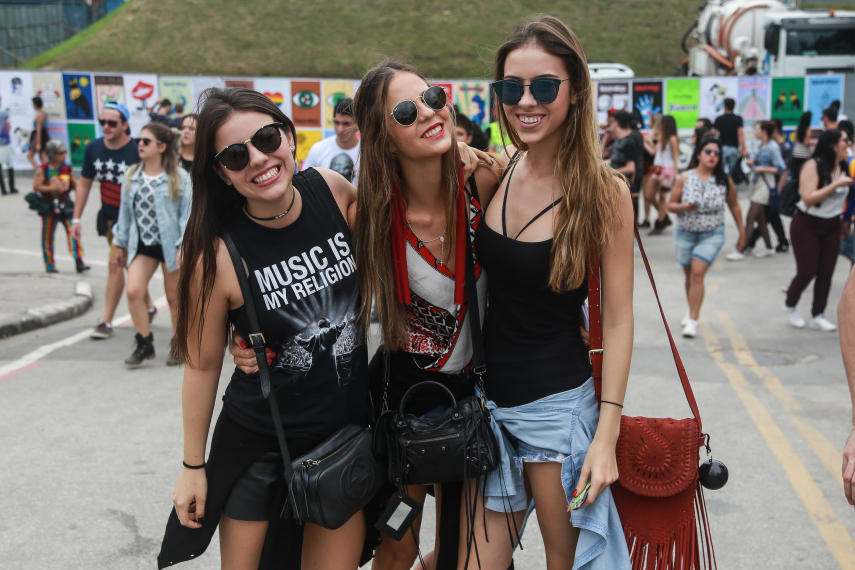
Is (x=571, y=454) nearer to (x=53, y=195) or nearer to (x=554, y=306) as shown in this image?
(x=554, y=306)

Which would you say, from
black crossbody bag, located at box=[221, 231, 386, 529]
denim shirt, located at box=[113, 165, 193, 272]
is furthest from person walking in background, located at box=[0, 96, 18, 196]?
black crossbody bag, located at box=[221, 231, 386, 529]

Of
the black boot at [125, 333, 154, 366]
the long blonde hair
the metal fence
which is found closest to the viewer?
the long blonde hair

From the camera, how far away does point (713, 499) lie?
4.03 m

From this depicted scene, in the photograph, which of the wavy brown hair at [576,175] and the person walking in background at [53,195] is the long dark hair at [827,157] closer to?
the wavy brown hair at [576,175]

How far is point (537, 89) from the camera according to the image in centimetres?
225

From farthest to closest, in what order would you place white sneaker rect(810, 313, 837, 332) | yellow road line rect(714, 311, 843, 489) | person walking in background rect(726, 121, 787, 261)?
person walking in background rect(726, 121, 787, 261) → white sneaker rect(810, 313, 837, 332) → yellow road line rect(714, 311, 843, 489)

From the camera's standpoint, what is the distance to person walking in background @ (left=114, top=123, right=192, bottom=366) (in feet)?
19.9

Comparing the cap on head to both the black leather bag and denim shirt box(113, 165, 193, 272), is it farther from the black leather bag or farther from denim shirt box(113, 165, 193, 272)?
the black leather bag

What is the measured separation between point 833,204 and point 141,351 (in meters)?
6.36

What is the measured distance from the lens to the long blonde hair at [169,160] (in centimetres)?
602

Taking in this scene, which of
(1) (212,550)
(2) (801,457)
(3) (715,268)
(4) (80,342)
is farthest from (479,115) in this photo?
(1) (212,550)

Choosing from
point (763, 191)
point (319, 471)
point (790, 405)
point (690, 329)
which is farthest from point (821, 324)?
point (319, 471)

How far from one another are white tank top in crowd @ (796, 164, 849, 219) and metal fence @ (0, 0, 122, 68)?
3355 cm

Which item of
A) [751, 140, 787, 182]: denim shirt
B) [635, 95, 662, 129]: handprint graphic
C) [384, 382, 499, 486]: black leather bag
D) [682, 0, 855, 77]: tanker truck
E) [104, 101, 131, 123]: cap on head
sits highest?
[682, 0, 855, 77]: tanker truck
